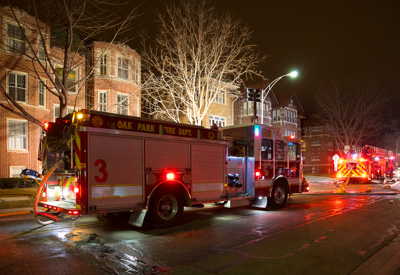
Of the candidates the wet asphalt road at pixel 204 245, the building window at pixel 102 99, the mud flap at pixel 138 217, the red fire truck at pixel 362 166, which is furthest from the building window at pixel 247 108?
the mud flap at pixel 138 217

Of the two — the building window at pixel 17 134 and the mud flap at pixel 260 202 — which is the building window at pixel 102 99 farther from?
the mud flap at pixel 260 202

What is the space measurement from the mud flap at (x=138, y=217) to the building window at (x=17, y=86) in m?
15.4

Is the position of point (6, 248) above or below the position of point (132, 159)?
below

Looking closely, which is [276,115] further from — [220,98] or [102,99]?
[102,99]

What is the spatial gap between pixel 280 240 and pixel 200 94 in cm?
1276

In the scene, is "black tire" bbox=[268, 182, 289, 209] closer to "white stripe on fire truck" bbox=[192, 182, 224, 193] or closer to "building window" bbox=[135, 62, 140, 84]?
"white stripe on fire truck" bbox=[192, 182, 224, 193]

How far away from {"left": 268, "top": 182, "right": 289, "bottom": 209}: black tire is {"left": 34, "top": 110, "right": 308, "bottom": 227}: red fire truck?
248mm

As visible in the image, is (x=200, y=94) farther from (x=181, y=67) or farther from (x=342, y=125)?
(x=342, y=125)

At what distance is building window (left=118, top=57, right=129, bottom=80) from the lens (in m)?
23.3

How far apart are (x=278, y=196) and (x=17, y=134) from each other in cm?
1615

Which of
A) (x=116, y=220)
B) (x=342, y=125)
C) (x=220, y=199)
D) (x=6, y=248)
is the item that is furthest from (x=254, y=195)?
(x=342, y=125)

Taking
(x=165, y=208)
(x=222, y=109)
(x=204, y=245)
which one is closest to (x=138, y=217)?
(x=165, y=208)

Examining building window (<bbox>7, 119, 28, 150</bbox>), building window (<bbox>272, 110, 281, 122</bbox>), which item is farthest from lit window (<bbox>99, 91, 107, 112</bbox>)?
building window (<bbox>272, 110, 281, 122</bbox>)

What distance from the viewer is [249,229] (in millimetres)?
7406
